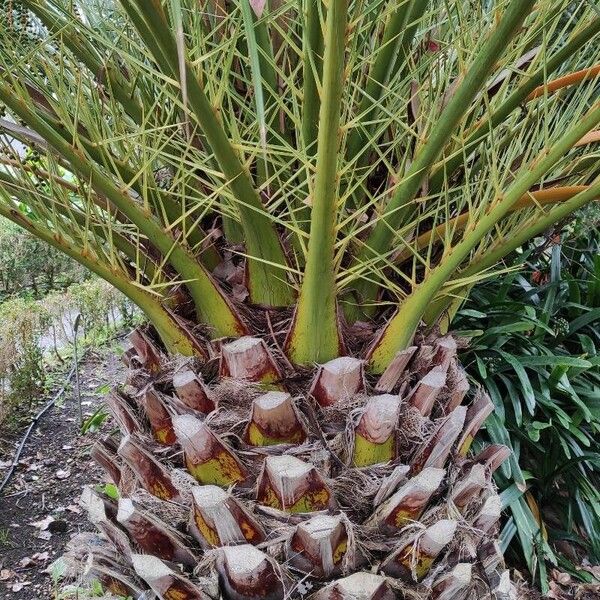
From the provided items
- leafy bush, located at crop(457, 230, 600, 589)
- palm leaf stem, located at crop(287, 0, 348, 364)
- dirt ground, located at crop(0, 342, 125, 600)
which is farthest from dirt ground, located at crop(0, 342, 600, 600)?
palm leaf stem, located at crop(287, 0, 348, 364)

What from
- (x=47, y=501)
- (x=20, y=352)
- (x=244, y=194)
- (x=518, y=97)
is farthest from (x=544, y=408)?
(x=20, y=352)

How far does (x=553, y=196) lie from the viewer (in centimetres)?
111

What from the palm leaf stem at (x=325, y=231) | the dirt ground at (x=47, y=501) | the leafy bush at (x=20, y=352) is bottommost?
the dirt ground at (x=47, y=501)

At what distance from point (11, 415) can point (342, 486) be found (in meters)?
3.30

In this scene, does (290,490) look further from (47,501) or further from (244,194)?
(47,501)

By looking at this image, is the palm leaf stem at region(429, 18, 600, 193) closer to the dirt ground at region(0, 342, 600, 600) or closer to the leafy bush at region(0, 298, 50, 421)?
the dirt ground at region(0, 342, 600, 600)

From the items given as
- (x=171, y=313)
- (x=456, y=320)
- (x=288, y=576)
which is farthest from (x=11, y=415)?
(x=288, y=576)

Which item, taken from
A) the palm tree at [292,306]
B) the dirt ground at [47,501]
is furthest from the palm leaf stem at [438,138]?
the dirt ground at [47,501]

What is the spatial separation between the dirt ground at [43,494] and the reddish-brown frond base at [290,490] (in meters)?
1.25

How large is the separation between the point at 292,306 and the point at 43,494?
2.69 m

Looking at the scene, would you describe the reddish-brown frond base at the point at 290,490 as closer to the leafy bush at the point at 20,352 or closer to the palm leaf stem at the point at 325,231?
the palm leaf stem at the point at 325,231

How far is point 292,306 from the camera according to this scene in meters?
1.19

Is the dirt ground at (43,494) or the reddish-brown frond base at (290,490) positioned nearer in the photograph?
the reddish-brown frond base at (290,490)

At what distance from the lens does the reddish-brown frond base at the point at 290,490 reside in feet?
3.21
